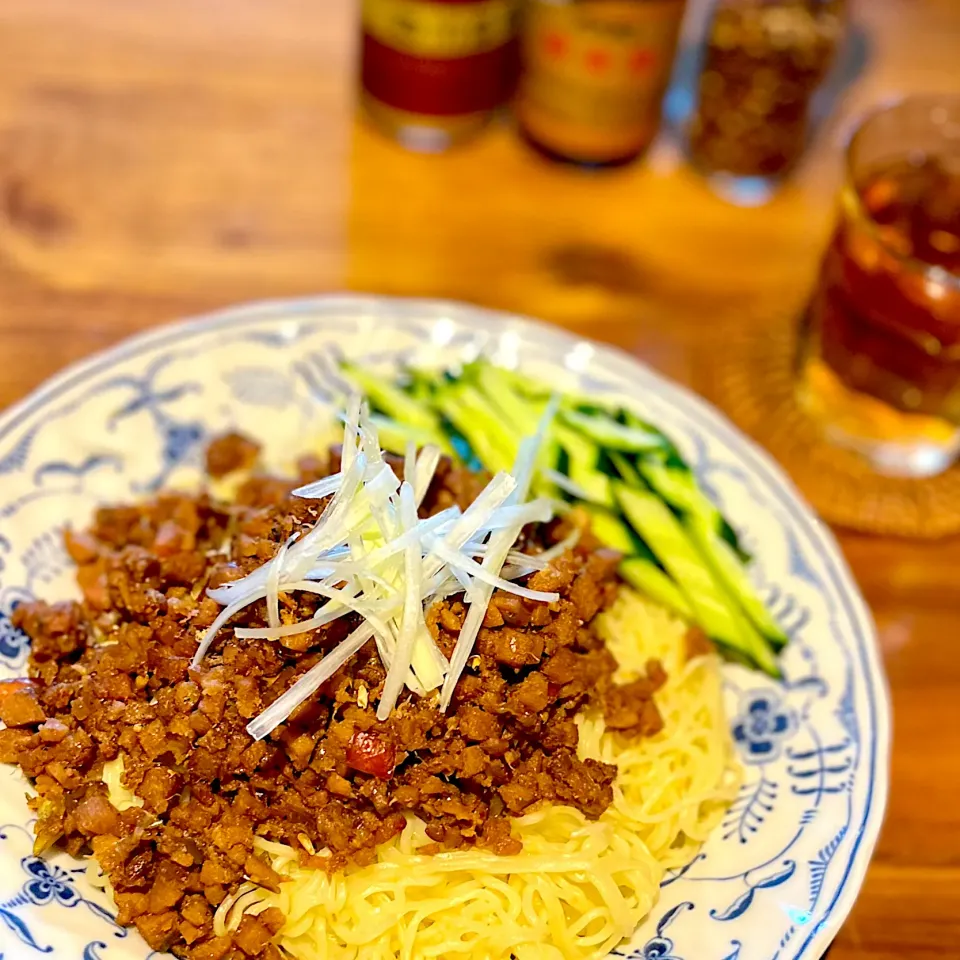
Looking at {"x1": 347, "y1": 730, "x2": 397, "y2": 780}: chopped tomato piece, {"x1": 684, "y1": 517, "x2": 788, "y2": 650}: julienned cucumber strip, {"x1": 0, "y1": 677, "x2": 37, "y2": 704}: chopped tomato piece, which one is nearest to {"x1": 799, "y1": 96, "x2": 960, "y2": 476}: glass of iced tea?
{"x1": 684, "y1": 517, "x2": 788, "y2": 650}: julienned cucumber strip

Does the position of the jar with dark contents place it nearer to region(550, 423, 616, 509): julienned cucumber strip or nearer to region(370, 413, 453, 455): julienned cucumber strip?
region(550, 423, 616, 509): julienned cucumber strip

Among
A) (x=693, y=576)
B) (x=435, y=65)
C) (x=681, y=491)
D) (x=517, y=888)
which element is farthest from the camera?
(x=435, y=65)

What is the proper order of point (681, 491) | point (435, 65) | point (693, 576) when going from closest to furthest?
point (693, 576) → point (681, 491) → point (435, 65)

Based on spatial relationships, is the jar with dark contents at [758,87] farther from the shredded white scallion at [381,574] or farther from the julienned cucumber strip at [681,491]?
the shredded white scallion at [381,574]

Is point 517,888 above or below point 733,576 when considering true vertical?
below

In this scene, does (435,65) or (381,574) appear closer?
(381,574)

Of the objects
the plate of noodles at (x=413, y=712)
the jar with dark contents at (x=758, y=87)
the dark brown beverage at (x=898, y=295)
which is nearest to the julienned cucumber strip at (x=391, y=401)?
the plate of noodles at (x=413, y=712)

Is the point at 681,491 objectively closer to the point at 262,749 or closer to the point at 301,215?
the point at 262,749

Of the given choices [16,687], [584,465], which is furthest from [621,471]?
[16,687]
